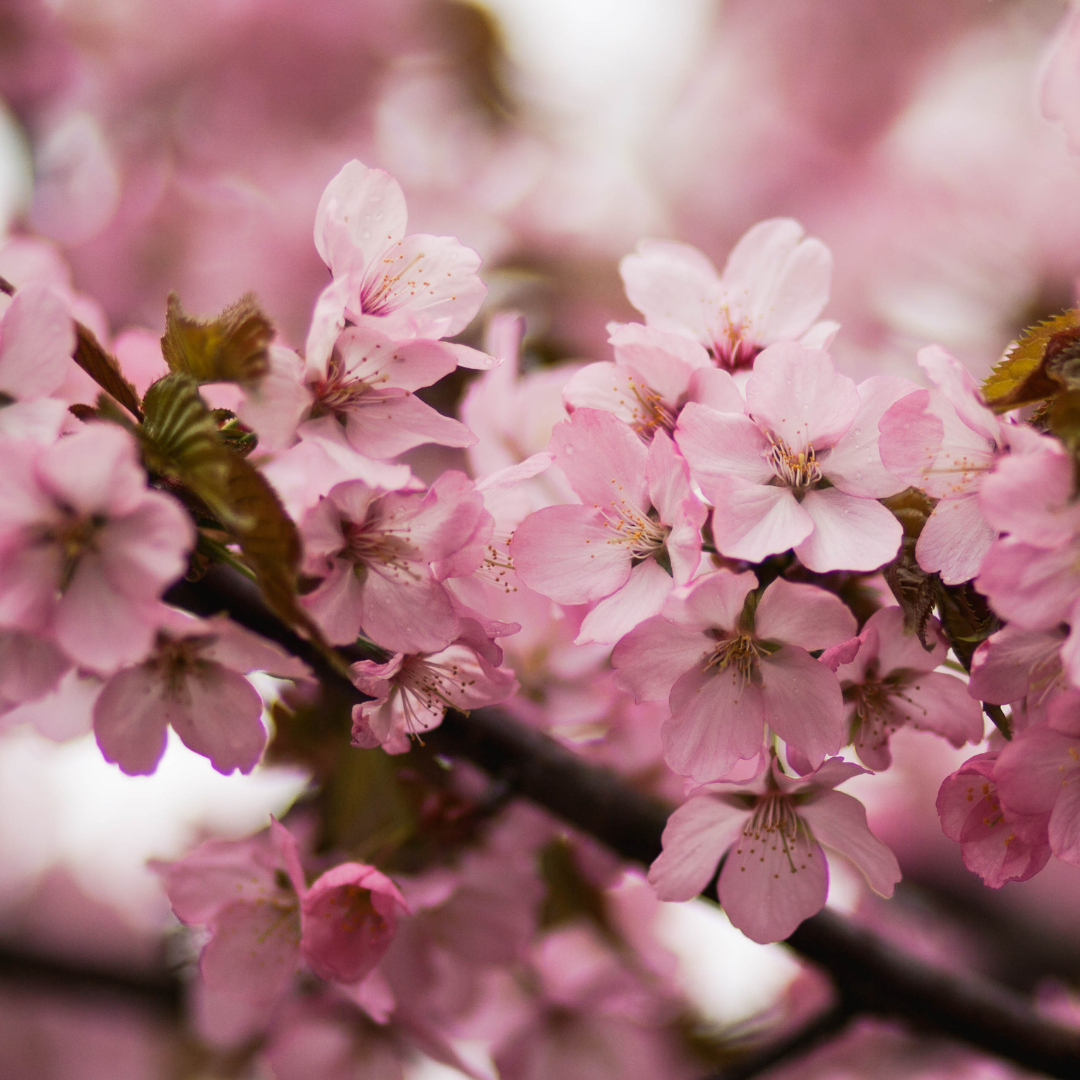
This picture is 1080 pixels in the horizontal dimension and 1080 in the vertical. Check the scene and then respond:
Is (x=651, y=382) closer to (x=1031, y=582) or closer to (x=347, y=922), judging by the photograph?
(x=1031, y=582)

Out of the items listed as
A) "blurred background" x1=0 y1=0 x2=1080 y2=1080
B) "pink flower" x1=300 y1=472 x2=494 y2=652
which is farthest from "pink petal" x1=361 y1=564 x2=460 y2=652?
"blurred background" x1=0 y1=0 x2=1080 y2=1080

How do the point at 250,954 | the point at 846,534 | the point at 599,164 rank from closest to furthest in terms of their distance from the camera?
the point at 846,534
the point at 250,954
the point at 599,164

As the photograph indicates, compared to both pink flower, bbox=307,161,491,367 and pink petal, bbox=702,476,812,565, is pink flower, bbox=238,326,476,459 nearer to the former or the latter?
pink flower, bbox=307,161,491,367

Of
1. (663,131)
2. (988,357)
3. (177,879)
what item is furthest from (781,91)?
(177,879)

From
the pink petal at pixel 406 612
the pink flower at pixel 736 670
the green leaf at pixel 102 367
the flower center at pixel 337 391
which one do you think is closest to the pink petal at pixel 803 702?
the pink flower at pixel 736 670

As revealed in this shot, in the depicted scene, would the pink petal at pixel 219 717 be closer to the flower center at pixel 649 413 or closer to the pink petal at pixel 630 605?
the pink petal at pixel 630 605

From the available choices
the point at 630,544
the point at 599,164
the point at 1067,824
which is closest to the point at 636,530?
the point at 630,544
